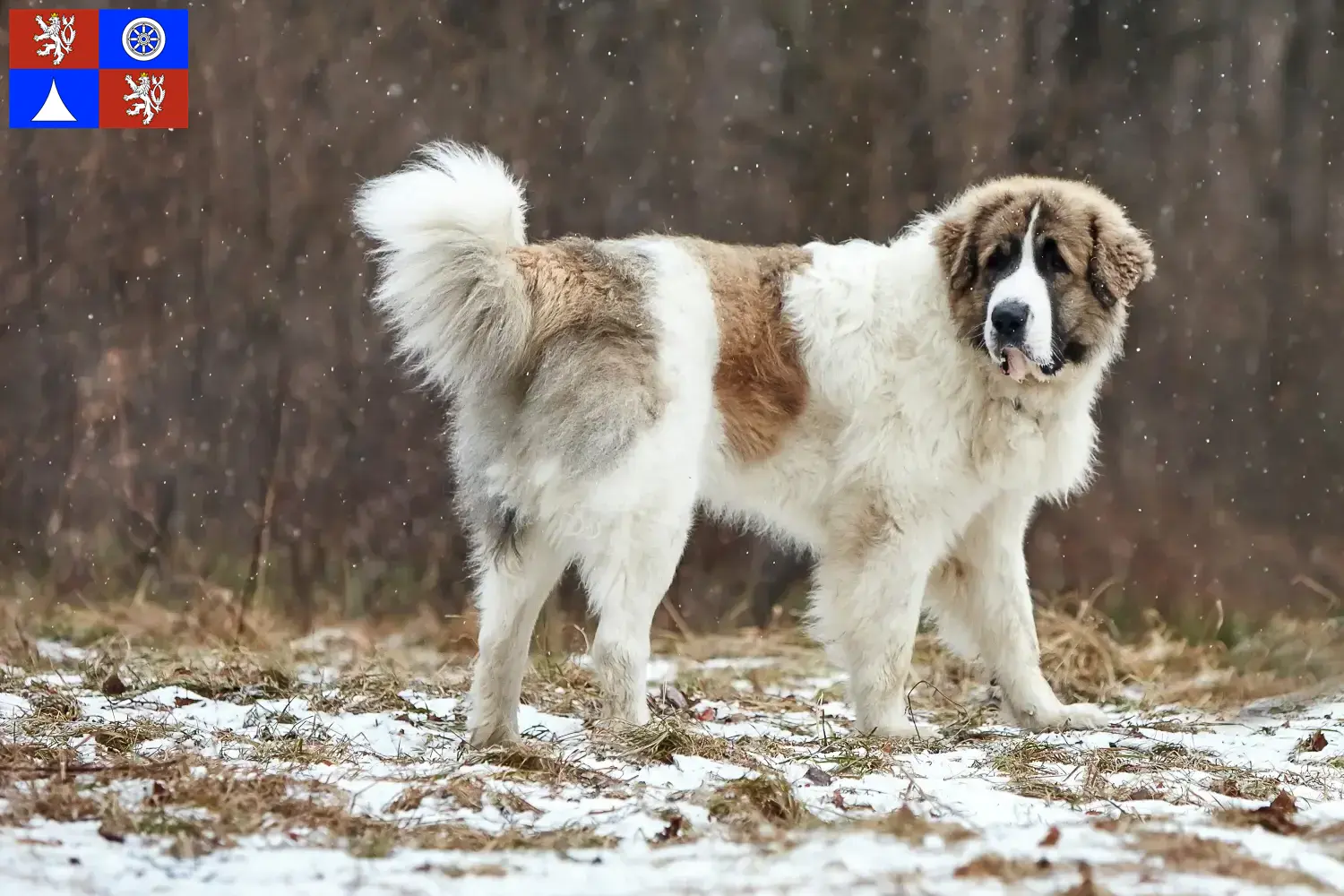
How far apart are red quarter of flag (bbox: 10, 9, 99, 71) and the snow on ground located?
378 cm

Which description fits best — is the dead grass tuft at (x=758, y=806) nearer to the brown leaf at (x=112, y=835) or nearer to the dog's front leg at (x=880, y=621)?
the brown leaf at (x=112, y=835)

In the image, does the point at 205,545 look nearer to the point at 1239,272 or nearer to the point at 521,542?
the point at 521,542

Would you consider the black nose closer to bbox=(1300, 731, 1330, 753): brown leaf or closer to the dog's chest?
the dog's chest

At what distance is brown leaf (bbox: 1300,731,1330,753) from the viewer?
4.07 m

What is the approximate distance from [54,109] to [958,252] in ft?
17.5

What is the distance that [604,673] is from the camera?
3.80m

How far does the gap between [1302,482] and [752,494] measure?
472 cm

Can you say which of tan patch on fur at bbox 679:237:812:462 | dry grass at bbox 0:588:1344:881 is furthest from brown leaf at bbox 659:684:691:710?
tan patch on fur at bbox 679:237:812:462

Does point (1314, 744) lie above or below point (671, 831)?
below

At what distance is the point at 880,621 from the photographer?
4266 mm

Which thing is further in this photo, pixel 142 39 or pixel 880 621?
pixel 142 39

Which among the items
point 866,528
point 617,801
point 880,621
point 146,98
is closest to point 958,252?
point 866,528

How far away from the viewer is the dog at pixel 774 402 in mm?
3777

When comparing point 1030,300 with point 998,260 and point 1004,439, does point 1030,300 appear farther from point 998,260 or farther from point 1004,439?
point 1004,439
